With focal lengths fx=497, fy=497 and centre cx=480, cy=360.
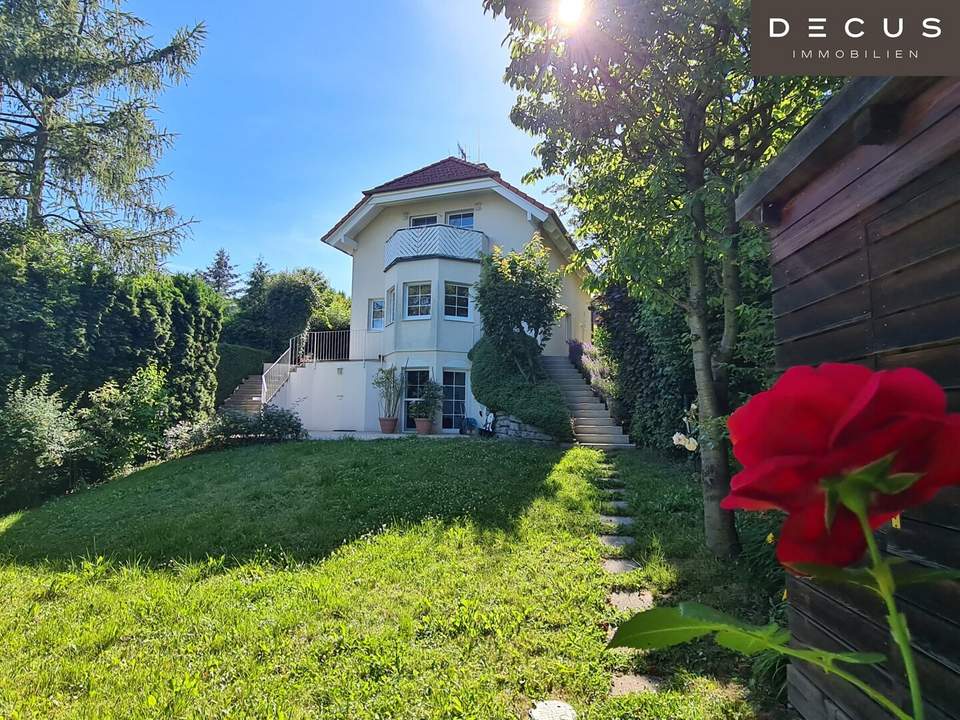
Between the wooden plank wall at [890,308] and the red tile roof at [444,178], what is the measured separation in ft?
46.2

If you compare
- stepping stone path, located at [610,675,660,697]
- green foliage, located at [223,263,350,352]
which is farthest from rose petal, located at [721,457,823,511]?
green foliage, located at [223,263,350,352]

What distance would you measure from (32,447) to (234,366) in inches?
394

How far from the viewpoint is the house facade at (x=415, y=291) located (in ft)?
47.6

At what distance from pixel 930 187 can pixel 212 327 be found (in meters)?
15.2

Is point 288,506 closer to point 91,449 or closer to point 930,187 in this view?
point 91,449

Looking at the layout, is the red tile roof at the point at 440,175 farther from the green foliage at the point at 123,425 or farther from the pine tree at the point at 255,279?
the pine tree at the point at 255,279

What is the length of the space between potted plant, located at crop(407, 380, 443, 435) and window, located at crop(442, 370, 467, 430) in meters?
0.57

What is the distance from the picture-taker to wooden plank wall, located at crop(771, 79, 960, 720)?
1.39m

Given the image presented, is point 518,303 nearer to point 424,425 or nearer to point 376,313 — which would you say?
point 424,425

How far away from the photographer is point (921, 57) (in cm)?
145

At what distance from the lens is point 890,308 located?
5.28 feet

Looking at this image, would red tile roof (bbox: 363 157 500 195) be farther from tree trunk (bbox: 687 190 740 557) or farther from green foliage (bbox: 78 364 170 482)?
tree trunk (bbox: 687 190 740 557)

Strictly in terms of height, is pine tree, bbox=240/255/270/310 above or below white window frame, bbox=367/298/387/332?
above

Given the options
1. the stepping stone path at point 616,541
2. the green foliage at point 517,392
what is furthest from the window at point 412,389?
the stepping stone path at point 616,541
